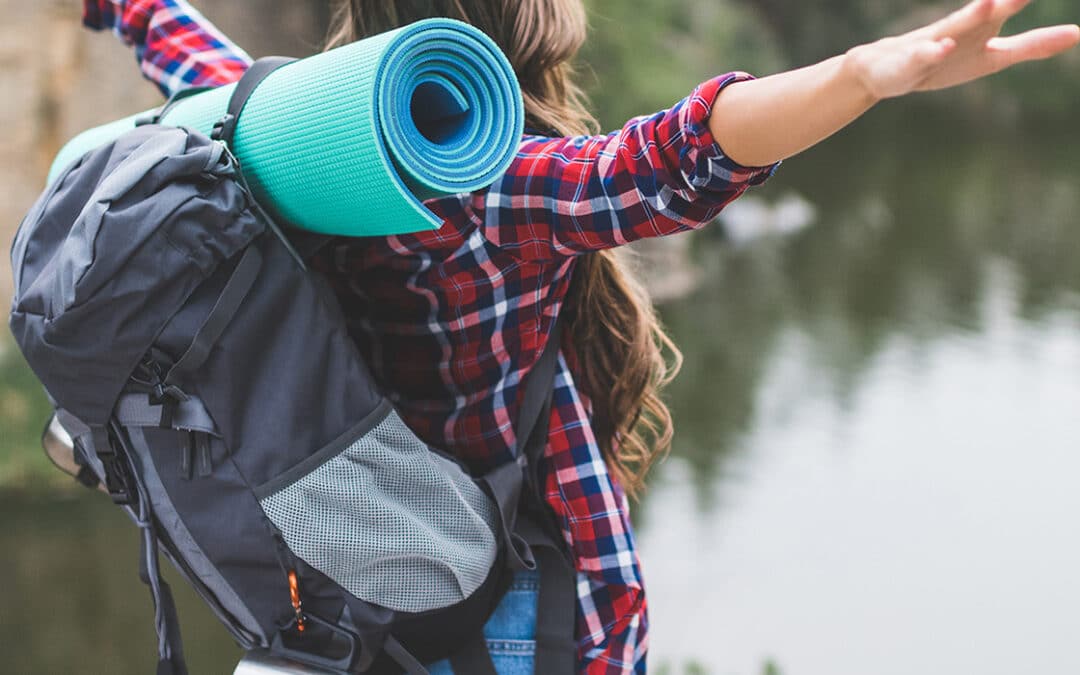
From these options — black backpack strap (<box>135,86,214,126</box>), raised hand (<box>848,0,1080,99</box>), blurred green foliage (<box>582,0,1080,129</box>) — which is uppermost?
blurred green foliage (<box>582,0,1080,129</box>)

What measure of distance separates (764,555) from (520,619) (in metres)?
2.50

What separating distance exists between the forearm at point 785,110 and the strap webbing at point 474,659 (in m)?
0.42

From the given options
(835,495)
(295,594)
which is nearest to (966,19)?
(295,594)

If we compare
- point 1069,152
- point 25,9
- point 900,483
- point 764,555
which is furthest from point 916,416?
point 1069,152

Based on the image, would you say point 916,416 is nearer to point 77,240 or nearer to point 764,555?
point 764,555

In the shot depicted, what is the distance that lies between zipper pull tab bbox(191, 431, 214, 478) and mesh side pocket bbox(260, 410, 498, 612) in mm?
38

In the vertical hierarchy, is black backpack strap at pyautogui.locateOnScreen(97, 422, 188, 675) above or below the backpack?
below

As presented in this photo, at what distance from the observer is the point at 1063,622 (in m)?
2.79

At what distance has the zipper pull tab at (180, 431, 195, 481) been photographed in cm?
63

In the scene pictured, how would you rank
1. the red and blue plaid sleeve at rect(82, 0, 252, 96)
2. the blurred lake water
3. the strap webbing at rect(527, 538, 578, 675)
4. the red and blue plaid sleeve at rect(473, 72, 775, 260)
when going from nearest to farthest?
the red and blue plaid sleeve at rect(473, 72, 775, 260)
the strap webbing at rect(527, 538, 578, 675)
the red and blue plaid sleeve at rect(82, 0, 252, 96)
the blurred lake water

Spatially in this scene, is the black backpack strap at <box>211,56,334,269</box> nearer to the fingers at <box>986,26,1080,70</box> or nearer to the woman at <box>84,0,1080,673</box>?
the woman at <box>84,0,1080,673</box>

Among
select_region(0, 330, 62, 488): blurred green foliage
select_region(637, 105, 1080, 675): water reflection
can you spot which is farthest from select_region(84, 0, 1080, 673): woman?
select_region(0, 330, 62, 488): blurred green foliage

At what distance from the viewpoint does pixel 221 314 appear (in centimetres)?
62

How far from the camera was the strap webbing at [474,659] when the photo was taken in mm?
777
